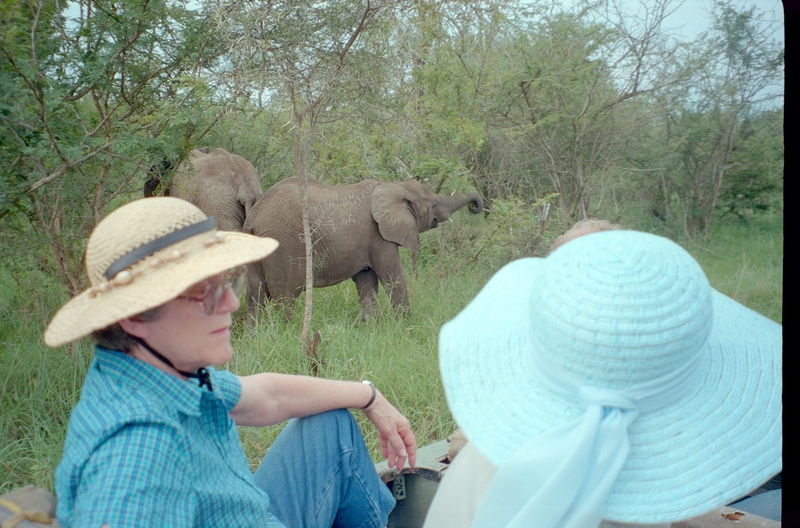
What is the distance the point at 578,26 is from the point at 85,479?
4.03 meters

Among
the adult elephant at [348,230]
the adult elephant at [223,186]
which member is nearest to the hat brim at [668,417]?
the adult elephant at [223,186]

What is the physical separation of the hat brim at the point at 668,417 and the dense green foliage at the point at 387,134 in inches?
26.4

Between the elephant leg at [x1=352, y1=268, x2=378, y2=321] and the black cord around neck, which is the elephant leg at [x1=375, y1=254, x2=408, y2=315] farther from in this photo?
the black cord around neck

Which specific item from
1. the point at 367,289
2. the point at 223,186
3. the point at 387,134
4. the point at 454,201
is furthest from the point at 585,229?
the point at 454,201

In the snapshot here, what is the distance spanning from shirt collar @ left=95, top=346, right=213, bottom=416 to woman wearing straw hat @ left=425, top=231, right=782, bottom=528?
410mm

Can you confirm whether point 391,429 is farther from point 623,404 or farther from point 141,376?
point 623,404

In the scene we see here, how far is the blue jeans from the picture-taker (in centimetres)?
140

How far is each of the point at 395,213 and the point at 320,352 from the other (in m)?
1.53

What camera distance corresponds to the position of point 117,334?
3.34ft

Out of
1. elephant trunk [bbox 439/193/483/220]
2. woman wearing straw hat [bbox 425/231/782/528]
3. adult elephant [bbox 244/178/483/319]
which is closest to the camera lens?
woman wearing straw hat [bbox 425/231/782/528]

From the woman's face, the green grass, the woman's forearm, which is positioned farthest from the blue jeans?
the green grass

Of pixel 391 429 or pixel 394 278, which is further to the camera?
pixel 394 278

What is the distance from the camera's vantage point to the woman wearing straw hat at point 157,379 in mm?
900
